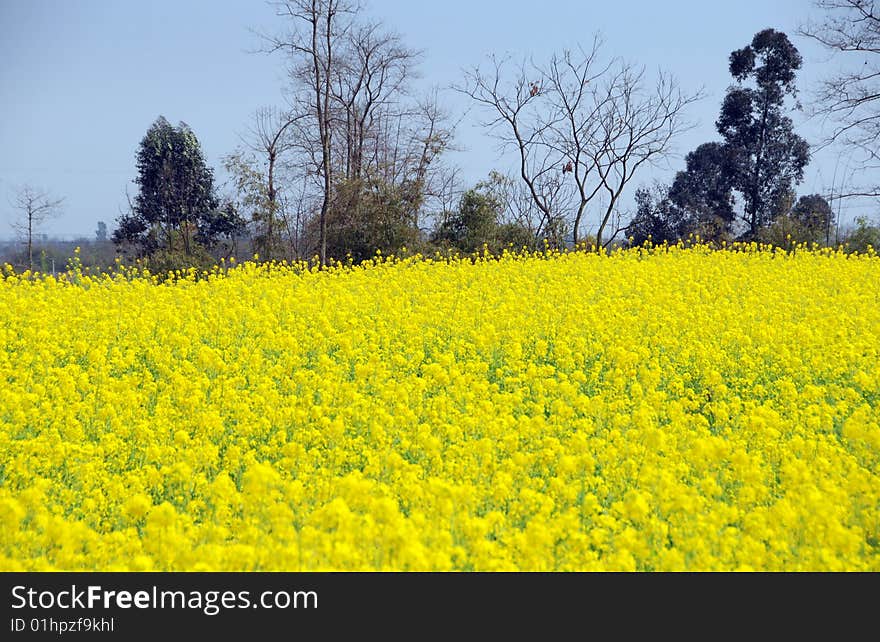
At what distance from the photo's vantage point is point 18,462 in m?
4.88

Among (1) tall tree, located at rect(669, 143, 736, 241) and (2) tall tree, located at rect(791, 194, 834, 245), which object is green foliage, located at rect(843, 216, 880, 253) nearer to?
(2) tall tree, located at rect(791, 194, 834, 245)

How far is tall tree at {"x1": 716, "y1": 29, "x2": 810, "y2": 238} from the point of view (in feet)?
85.9

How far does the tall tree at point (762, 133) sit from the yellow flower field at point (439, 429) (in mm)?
16356

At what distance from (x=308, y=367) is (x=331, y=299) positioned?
306cm

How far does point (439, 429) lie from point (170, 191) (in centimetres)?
2223

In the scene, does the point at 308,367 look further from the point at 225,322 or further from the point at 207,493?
the point at 207,493

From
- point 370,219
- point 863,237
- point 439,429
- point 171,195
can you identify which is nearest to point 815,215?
point 863,237

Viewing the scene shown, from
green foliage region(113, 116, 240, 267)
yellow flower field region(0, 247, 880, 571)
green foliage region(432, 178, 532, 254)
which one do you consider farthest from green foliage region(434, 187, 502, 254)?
yellow flower field region(0, 247, 880, 571)

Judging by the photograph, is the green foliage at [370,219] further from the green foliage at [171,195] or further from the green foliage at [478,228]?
the green foliage at [171,195]

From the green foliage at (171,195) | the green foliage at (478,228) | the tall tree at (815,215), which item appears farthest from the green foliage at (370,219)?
the tall tree at (815,215)

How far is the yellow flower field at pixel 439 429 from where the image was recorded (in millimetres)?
3801

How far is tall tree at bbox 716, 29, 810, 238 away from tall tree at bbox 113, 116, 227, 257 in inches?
674
